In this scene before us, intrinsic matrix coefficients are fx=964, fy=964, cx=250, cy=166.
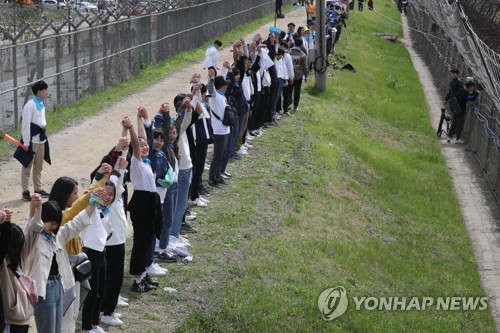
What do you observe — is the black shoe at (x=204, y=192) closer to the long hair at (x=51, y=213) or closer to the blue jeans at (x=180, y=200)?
the blue jeans at (x=180, y=200)

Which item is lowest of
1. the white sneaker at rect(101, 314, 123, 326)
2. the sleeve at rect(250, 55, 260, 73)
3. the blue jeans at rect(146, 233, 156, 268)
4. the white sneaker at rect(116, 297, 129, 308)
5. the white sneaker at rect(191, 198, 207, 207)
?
the white sneaker at rect(191, 198, 207, 207)

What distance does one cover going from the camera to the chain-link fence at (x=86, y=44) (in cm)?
1952

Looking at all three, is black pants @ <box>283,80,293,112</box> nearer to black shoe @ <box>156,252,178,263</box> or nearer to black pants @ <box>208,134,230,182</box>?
black pants @ <box>208,134,230,182</box>

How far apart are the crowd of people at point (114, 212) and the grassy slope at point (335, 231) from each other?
31.9 inches

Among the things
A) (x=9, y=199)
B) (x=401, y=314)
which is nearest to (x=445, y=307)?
(x=401, y=314)

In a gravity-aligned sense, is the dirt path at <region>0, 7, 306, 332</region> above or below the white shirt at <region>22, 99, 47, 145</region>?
below

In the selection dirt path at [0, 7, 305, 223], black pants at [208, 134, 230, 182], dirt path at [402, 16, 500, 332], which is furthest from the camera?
dirt path at [402, 16, 500, 332]

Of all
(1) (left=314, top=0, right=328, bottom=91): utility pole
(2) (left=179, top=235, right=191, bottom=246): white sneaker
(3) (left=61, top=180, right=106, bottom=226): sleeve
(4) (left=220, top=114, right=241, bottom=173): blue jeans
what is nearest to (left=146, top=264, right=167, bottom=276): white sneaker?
(2) (left=179, top=235, right=191, bottom=246): white sneaker

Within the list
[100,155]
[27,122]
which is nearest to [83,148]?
[100,155]

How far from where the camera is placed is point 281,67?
22.4m

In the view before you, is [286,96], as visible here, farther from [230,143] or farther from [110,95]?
[230,143]

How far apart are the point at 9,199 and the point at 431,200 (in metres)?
10.6

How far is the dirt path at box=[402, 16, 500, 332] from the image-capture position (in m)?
16.6

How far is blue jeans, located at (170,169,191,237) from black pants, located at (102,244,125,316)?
2.58m
